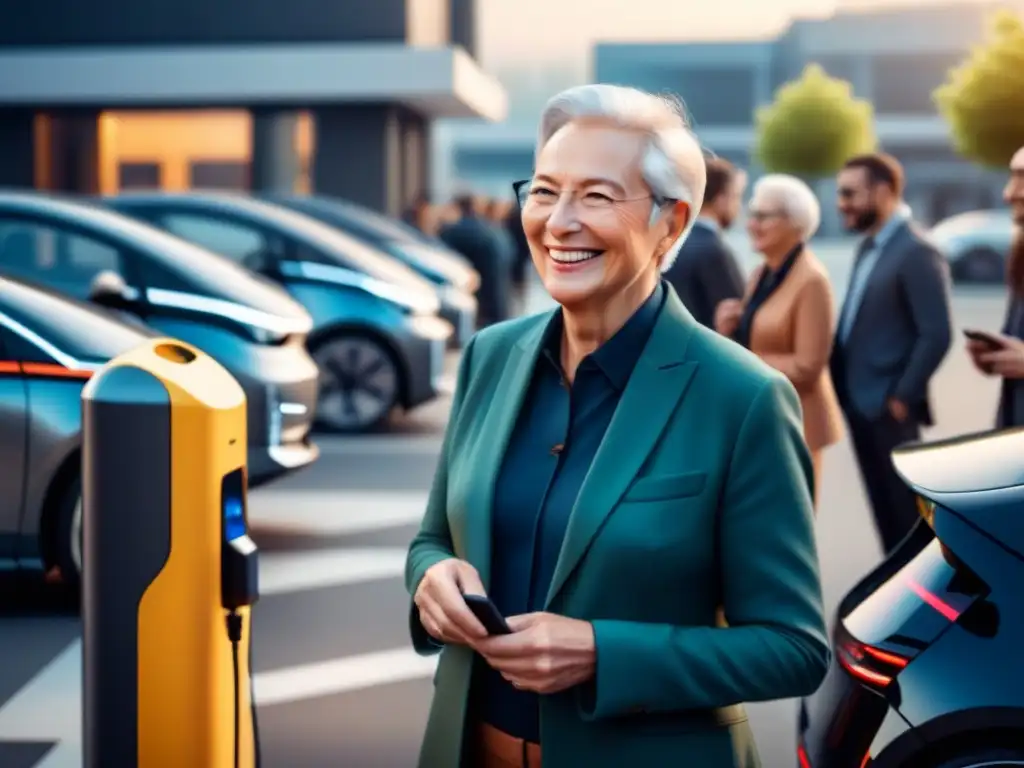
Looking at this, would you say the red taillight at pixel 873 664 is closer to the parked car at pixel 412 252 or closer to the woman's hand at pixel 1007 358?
the woman's hand at pixel 1007 358

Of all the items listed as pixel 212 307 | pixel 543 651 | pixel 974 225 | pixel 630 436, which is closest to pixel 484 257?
pixel 212 307

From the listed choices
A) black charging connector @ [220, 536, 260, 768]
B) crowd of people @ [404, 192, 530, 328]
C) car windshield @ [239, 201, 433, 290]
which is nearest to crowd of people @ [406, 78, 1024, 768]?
black charging connector @ [220, 536, 260, 768]

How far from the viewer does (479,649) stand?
7.69 feet

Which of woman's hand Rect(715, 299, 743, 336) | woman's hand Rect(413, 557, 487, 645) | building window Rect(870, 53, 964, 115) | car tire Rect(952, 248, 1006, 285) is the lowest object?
car tire Rect(952, 248, 1006, 285)

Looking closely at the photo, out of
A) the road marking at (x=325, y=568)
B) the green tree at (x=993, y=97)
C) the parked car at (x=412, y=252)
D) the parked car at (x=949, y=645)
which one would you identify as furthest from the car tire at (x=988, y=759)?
the green tree at (x=993, y=97)

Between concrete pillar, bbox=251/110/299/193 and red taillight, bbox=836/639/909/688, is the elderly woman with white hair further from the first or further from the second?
concrete pillar, bbox=251/110/299/193

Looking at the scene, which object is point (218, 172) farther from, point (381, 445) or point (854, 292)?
point (854, 292)

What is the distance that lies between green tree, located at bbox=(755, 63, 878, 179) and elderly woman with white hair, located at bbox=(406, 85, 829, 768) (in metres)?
76.1

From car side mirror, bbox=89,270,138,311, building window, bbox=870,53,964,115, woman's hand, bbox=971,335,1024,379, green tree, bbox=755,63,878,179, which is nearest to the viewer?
woman's hand, bbox=971,335,1024,379

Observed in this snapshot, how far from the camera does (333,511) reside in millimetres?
9477

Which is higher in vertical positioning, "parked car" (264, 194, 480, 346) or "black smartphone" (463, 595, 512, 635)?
"black smartphone" (463, 595, 512, 635)

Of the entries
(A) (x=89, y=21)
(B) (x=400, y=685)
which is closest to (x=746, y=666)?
(B) (x=400, y=685)

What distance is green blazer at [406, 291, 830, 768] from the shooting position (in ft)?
7.72

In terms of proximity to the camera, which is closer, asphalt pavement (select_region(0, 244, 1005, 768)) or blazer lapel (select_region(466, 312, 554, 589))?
blazer lapel (select_region(466, 312, 554, 589))
